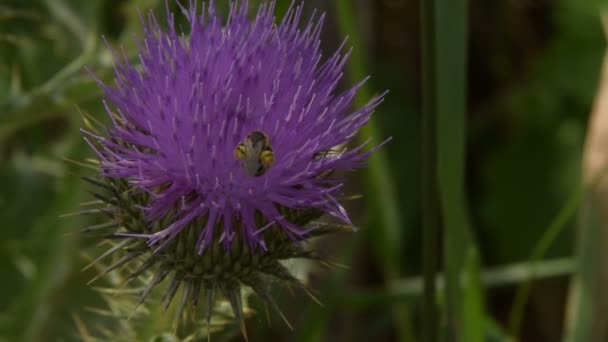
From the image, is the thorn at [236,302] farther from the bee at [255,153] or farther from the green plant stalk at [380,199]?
the green plant stalk at [380,199]

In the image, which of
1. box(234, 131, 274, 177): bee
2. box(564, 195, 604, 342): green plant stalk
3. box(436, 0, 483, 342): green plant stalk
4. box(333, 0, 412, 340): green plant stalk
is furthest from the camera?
box(333, 0, 412, 340): green plant stalk

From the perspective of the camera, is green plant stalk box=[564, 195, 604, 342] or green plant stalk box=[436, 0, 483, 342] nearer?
green plant stalk box=[436, 0, 483, 342]

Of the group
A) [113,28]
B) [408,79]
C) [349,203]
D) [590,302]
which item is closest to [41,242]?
[113,28]

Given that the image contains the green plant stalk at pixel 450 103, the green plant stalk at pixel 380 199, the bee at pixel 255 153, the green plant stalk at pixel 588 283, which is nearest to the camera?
the bee at pixel 255 153

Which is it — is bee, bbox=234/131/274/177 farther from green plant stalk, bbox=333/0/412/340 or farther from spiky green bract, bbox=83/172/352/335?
green plant stalk, bbox=333/0/412/340

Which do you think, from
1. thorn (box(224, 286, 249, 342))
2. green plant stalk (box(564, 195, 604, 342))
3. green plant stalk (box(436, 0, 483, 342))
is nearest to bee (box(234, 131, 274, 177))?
thorn (box(224, 286, 249, 342))

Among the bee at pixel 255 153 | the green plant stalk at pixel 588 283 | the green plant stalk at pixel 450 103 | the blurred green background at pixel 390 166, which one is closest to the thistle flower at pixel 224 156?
the bee at pixel 255 153
